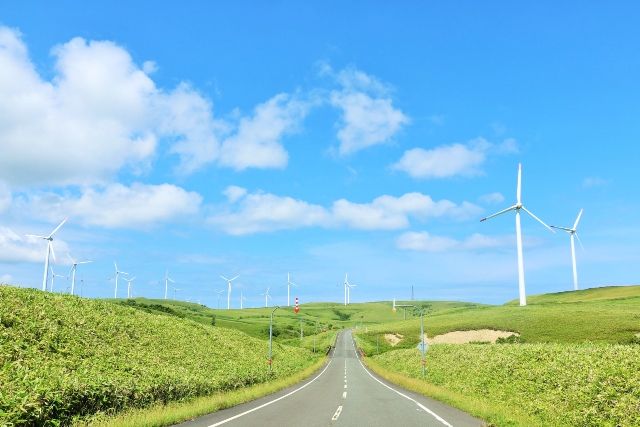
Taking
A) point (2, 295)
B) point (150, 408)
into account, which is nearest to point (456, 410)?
point (150, 408)

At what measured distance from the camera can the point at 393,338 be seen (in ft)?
405

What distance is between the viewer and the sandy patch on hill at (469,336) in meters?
94.1

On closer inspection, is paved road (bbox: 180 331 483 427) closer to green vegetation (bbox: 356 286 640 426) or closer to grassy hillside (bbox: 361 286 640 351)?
green vegetation (bbox: 356 286 640 426)

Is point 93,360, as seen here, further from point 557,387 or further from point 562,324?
point 562,324

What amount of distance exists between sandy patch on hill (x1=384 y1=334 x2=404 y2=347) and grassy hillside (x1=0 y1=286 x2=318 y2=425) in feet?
207

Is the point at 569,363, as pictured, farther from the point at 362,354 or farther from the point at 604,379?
the point at 362,354

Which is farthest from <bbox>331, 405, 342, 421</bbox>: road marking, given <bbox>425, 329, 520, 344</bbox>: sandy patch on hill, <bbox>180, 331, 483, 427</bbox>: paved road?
<bbox>425, 329, 520, 344</bbox>: sandy patch on hill

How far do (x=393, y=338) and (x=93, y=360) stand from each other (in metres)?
99.0

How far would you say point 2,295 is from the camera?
36406mm

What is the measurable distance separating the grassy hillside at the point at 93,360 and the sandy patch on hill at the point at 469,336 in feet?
164

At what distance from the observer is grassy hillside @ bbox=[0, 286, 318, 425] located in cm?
1634

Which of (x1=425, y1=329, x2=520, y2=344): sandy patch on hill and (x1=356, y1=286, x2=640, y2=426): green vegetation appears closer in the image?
(x1=356, y1=286, x2=640, y2=426): green vegetation

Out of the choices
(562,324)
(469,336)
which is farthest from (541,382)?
(469,336)

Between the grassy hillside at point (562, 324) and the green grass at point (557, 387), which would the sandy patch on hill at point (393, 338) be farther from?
the green grass at point (557, 387)
